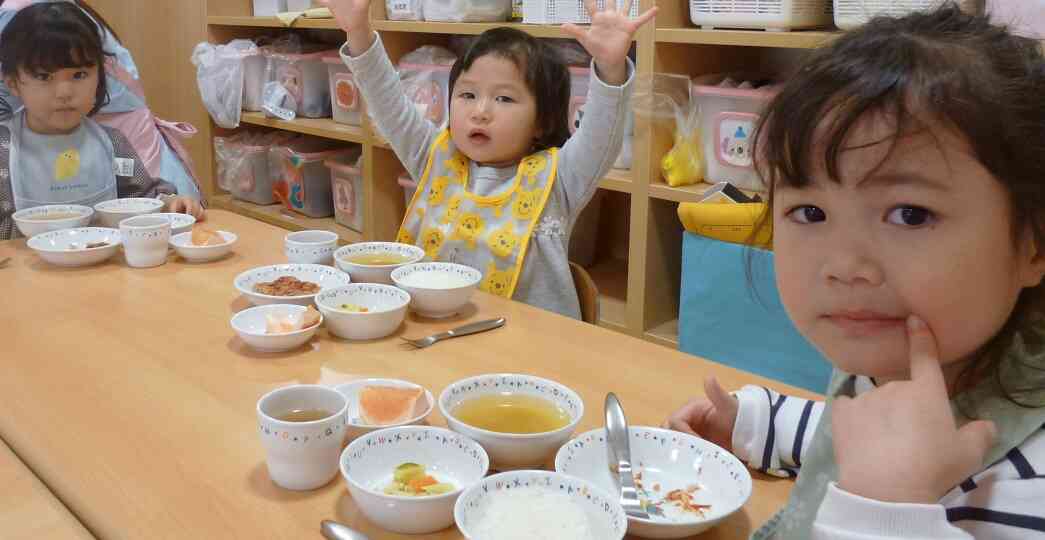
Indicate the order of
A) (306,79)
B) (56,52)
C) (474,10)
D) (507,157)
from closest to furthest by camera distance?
(507,157)
(56,52)
(474,10)
(306,79)

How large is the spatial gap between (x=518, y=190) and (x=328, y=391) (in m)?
0.98

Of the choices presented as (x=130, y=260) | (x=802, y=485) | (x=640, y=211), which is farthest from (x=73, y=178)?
(x=802, y=485)

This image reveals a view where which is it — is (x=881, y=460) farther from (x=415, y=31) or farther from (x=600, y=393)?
(x=415, y=31)

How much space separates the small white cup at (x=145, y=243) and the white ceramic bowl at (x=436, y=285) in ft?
1.60

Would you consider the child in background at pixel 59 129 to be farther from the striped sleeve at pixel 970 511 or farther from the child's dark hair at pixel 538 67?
the striped sleeve at pixel 970 511

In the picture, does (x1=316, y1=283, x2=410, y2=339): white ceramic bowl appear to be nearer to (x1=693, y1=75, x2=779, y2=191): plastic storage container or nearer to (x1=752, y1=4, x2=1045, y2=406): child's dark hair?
(x1=752, y1=4, x2=1045, y2=406): child's dark hair

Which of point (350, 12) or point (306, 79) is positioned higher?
point (350, 12)

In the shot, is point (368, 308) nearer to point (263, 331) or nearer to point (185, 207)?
point (263, 331)

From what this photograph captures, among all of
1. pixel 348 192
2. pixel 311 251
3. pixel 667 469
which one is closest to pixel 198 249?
pixel 311 251

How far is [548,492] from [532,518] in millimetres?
38

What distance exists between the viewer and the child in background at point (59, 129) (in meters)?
2.01

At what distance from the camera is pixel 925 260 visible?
2.05ft

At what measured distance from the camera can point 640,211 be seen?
7.70 ft

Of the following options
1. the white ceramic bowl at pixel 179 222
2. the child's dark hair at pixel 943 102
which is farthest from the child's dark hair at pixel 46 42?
the child's dark hair at pixel 943 102
